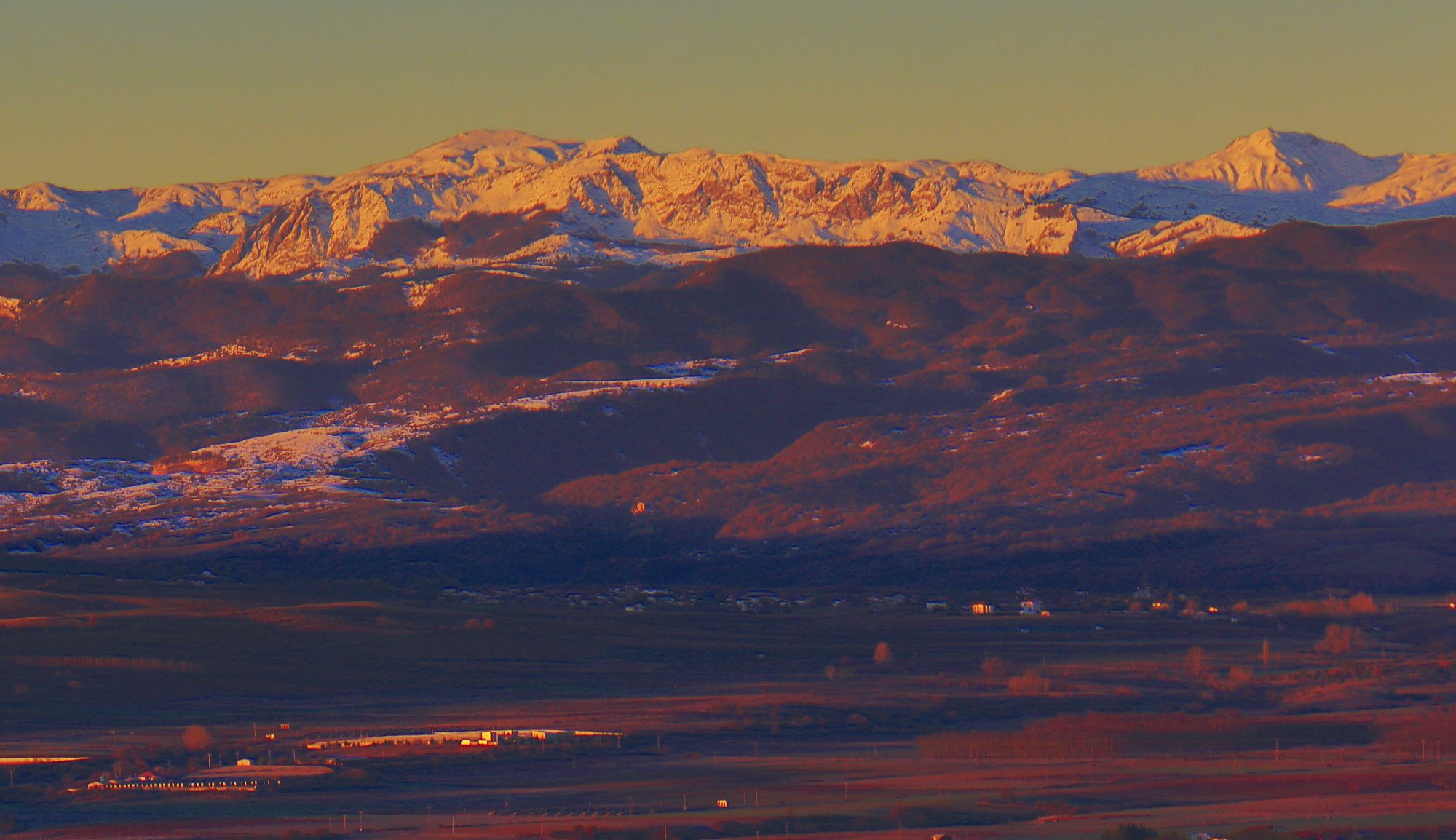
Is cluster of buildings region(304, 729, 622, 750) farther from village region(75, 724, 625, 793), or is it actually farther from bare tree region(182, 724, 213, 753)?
bare tree region(182, 724, 213, 753)

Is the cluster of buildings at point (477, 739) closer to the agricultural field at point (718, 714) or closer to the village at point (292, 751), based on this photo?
the village at point (292, 751)

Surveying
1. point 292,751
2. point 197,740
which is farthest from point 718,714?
point 197,740

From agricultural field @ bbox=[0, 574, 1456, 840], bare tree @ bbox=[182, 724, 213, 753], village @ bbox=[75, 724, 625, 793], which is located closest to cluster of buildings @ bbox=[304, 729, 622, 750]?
village @ bbox=[75, 724, 625, 793]

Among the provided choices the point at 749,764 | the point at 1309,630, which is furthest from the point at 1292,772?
the point at 1309,630

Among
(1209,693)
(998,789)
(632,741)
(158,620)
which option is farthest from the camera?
(158,620)

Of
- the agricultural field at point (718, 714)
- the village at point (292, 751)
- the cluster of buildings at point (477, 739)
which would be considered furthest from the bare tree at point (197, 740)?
the cluster of buildings at point (477, 739)

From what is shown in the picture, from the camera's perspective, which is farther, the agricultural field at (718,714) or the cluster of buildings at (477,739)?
the cluster of buildings at (477,739)

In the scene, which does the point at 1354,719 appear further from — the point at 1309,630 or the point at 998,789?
the point at 1309,630

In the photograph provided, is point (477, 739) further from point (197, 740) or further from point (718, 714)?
point (718, 714)
